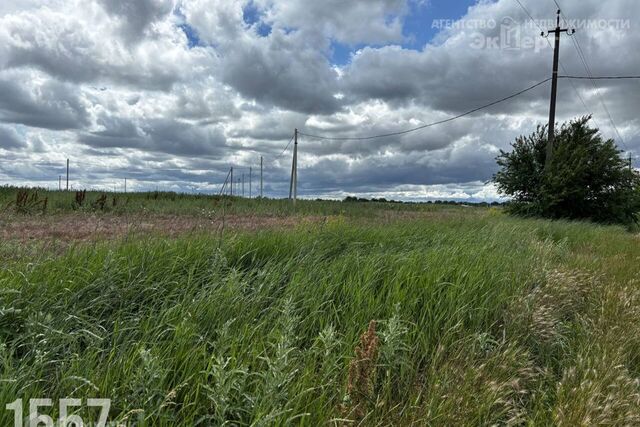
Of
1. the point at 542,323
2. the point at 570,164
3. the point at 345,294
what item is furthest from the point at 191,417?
the point at 570,164

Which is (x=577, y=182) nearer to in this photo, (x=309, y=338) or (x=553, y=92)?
(x=553, y=92)

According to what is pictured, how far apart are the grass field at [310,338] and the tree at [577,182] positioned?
1955 centimetres

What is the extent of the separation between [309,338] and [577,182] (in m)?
23.7

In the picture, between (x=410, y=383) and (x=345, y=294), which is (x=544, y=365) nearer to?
(x=410, y=383)

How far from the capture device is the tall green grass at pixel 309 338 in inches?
84.6

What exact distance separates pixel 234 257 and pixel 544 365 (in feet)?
11.2

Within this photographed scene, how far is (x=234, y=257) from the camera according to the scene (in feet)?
15.8

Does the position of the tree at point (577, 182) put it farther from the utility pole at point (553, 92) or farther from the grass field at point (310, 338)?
the grass field at point (310, 338)

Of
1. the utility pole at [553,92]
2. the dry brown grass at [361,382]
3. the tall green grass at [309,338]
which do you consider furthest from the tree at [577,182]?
the dry brown grass at [361,382]

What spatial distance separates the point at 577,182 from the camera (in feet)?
71.4

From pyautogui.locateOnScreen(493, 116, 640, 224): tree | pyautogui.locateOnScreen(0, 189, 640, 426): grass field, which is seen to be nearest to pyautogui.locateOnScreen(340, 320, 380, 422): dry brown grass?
pyautogui.locateOnScreen(0, 189, 640, 426): grass field

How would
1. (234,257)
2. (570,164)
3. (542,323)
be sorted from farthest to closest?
(570,164), (234,257), (542,323)

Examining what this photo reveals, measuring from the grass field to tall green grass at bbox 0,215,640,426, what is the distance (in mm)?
15

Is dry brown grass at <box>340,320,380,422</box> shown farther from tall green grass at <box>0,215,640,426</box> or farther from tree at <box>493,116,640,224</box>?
tree at <box>493,116,640,224</box>
